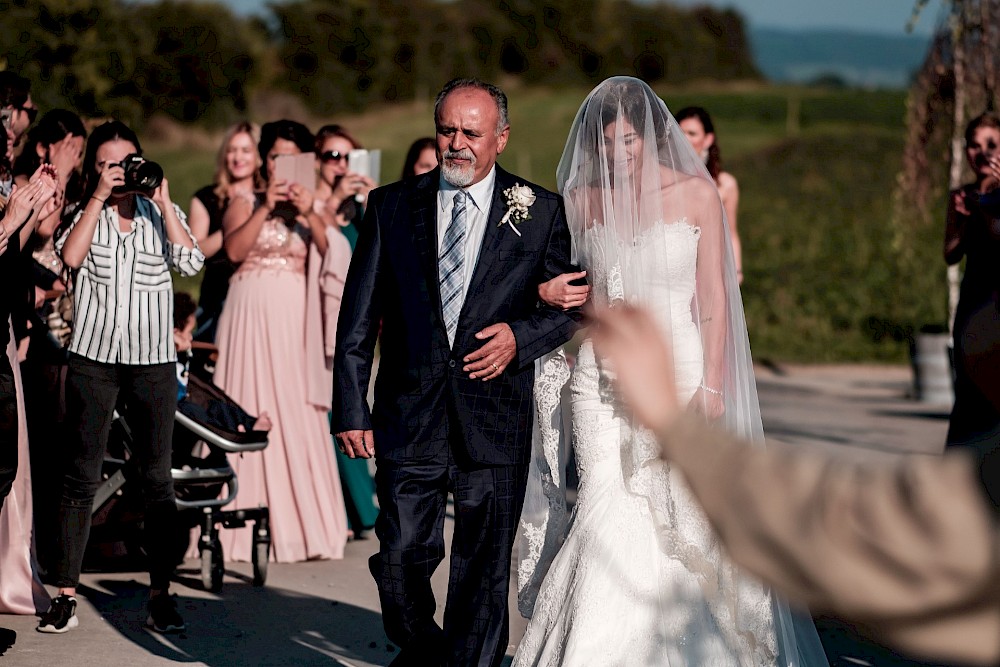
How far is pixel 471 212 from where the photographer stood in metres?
5.41

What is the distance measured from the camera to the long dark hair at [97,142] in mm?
6461

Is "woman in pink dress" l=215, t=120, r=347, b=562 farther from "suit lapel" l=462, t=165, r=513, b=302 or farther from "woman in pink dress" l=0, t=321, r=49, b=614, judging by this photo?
"suit lapel" l=462, t=165, r=513, b=302

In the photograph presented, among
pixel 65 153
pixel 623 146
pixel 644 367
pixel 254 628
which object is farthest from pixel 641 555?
pixel 65 153

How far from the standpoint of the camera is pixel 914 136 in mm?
15195

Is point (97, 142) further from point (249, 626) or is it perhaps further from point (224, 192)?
point (249, 626)

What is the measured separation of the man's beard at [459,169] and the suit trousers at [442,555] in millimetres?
962

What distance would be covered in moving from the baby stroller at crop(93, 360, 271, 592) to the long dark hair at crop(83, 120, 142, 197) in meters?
1.20

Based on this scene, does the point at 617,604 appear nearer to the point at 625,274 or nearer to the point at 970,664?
the point at 625,274

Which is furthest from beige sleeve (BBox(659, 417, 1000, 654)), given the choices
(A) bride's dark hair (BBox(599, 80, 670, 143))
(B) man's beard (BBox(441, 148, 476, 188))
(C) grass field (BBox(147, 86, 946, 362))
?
(C) grass field (BBox(147, 86, 946, 362))

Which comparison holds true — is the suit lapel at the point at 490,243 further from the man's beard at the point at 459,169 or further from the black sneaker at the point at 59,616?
the black sneaker at the point at 59,616

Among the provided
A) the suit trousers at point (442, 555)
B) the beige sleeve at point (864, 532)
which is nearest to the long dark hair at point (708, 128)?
the suit trousers at point (442, 555)

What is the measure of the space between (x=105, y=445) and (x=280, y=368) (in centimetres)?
189

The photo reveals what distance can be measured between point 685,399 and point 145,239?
2632 millimetres

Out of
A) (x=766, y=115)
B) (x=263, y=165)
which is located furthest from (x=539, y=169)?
(x=263, y=165)
